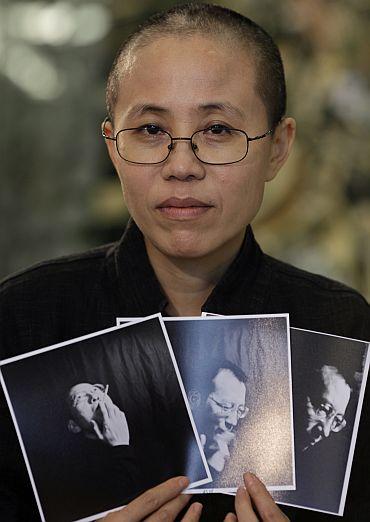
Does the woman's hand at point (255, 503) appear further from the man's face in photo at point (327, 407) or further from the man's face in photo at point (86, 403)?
the man's face in photo at point (86, 403)

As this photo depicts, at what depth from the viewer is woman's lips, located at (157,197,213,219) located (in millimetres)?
1144

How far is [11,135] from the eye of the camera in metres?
2.98

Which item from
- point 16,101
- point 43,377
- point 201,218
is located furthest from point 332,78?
point 43,377

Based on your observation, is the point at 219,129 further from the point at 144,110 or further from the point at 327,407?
the point at 327,407

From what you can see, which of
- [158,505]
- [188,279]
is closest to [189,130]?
[188,279]

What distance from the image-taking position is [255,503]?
3.52ft

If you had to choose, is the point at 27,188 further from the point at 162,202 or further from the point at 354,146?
the point at 162,202

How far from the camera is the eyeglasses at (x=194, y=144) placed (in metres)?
1.14

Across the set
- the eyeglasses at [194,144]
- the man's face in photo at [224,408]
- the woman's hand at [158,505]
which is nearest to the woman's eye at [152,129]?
the eyeglasses at [194,144]

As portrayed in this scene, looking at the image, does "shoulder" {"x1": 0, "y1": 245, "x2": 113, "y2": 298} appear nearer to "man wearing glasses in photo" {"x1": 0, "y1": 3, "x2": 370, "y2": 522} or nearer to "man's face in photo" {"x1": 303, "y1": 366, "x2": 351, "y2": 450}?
"man wearing glasses in photo" {"x1": 0, "y1": 3, "x2": 370, "y2": 522}

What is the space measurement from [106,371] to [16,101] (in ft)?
6.86

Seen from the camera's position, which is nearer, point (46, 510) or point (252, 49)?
point (46, 510)

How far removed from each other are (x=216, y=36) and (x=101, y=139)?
6.05 ft

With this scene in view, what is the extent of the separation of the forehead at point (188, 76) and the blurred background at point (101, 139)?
1.67 m
